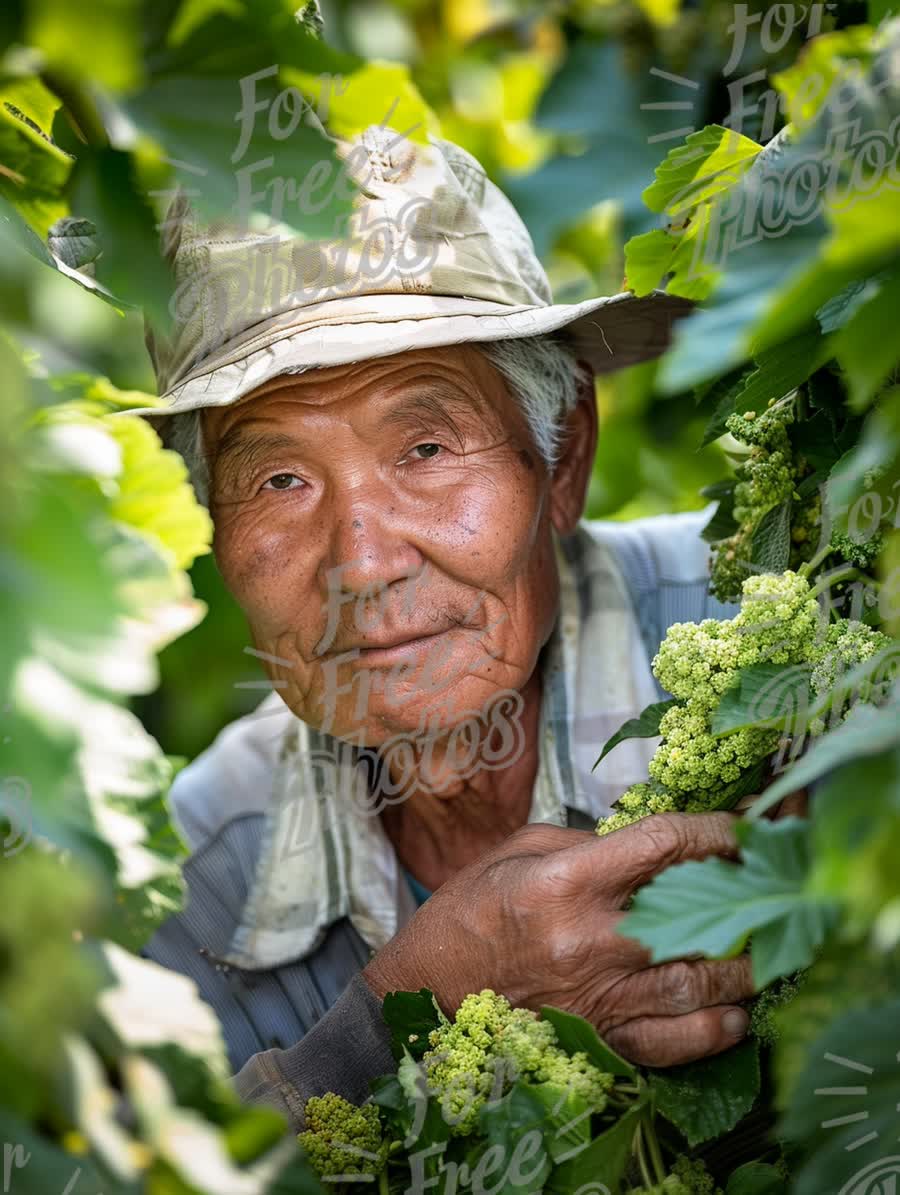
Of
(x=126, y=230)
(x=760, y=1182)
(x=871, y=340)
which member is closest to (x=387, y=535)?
(x=126, y=230)

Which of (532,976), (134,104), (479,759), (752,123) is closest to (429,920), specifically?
(532,976)

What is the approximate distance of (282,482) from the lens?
189 centimetres

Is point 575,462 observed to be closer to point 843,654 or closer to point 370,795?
point 370,795

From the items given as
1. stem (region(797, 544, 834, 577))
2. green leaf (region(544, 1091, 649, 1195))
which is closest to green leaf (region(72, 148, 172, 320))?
stem (region(797, 544, 834, 577))

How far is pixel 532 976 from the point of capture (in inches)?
55.8

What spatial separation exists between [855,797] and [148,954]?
175cm

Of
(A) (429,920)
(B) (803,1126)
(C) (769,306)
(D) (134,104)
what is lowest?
(B) (803,1126)

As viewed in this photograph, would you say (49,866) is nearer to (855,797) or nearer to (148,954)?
(855,797)

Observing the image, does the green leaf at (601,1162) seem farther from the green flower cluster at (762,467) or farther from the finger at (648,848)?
the green flower cluster at (762,467)

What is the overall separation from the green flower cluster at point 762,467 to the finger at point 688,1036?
0.57 metres

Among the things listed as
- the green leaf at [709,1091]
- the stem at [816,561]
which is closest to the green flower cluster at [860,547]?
the stem at [816,561]

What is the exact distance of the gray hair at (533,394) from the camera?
1.93 m

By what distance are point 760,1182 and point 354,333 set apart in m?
1.12

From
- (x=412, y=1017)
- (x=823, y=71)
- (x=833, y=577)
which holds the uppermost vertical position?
Answer: (x=823, y=71)
